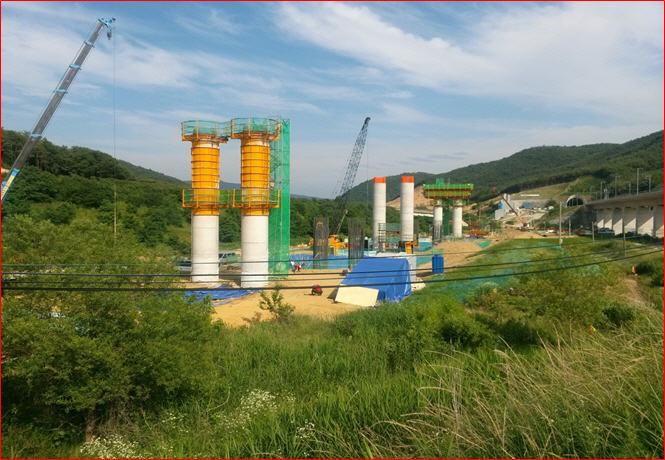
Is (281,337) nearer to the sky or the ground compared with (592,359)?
nearer to the ground

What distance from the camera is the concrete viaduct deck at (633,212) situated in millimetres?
49531

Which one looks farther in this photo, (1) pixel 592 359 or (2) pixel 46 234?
(2) pixel 46 234

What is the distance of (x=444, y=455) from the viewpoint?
5.43 metres

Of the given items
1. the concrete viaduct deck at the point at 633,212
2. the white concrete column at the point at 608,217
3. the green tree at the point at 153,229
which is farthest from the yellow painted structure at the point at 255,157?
the white concrete column at the point at 608,217

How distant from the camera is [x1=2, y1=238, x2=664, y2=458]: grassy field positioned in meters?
5.37

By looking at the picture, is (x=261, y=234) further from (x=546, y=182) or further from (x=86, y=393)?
(x=546, y=182)

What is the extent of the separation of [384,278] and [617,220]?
59.3 m

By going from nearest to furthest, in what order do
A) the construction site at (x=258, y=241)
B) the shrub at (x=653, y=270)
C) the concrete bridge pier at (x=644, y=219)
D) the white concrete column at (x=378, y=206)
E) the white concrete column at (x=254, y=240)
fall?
the construction site at (x=258, y=241) < the white concrete column at (x=254, y=240) < the shrub at (x=653, y=270) < the white concrete column at (x=378, y=206) < the concrete bridge pier at (x=644, y=219)

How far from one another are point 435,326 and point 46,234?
14133 mm

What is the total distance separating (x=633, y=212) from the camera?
66062 mm

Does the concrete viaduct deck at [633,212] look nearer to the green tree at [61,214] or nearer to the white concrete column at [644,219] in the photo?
the white concrete column at [644,219]

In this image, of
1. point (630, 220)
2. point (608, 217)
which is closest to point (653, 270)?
point (630, 220)

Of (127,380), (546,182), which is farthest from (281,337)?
(546,182)

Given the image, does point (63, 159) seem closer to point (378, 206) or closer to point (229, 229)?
point (229, 229)
